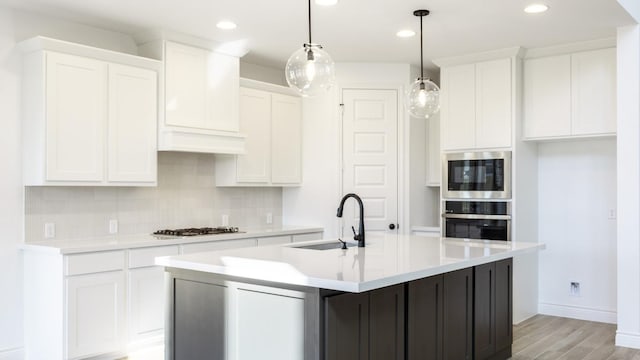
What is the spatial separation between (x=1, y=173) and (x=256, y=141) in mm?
2398

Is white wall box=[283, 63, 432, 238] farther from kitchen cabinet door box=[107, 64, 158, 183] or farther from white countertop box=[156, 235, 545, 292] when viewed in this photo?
white countertop box=[156, 235, 545, 292]

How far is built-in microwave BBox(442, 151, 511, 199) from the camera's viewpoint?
559cm

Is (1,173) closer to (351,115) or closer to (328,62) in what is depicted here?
(328,62)

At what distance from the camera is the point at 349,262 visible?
3102 mm

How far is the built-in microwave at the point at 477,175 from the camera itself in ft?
18.4

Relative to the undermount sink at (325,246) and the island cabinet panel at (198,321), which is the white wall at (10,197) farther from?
the undermount sink at (325,246)

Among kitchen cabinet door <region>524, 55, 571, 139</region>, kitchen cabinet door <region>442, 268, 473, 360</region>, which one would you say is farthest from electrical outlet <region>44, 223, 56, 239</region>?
kitchen cabinet door <region>524, 55, 571, 139</region>

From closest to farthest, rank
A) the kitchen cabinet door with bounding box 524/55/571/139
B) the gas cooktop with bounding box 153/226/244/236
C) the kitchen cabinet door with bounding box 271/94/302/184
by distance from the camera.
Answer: the gas cooktop with bounding box 153/226/244/236
the kitchen cabinet door with bounding box 524/55/571/139
the kitchen cabinet door with bounding box 271/94/302/184

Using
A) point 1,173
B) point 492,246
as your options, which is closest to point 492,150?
point 492,246

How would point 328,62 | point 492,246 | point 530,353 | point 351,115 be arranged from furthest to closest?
1. point 351,115
2. point 530,353
3. point 492,246
4. point 328,62

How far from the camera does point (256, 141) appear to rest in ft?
19.5

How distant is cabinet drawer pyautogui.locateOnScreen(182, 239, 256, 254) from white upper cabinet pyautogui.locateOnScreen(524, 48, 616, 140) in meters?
2.90

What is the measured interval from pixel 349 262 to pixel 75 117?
2.53 meters

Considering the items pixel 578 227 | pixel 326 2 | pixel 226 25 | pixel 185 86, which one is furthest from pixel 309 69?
pixel 578 227
